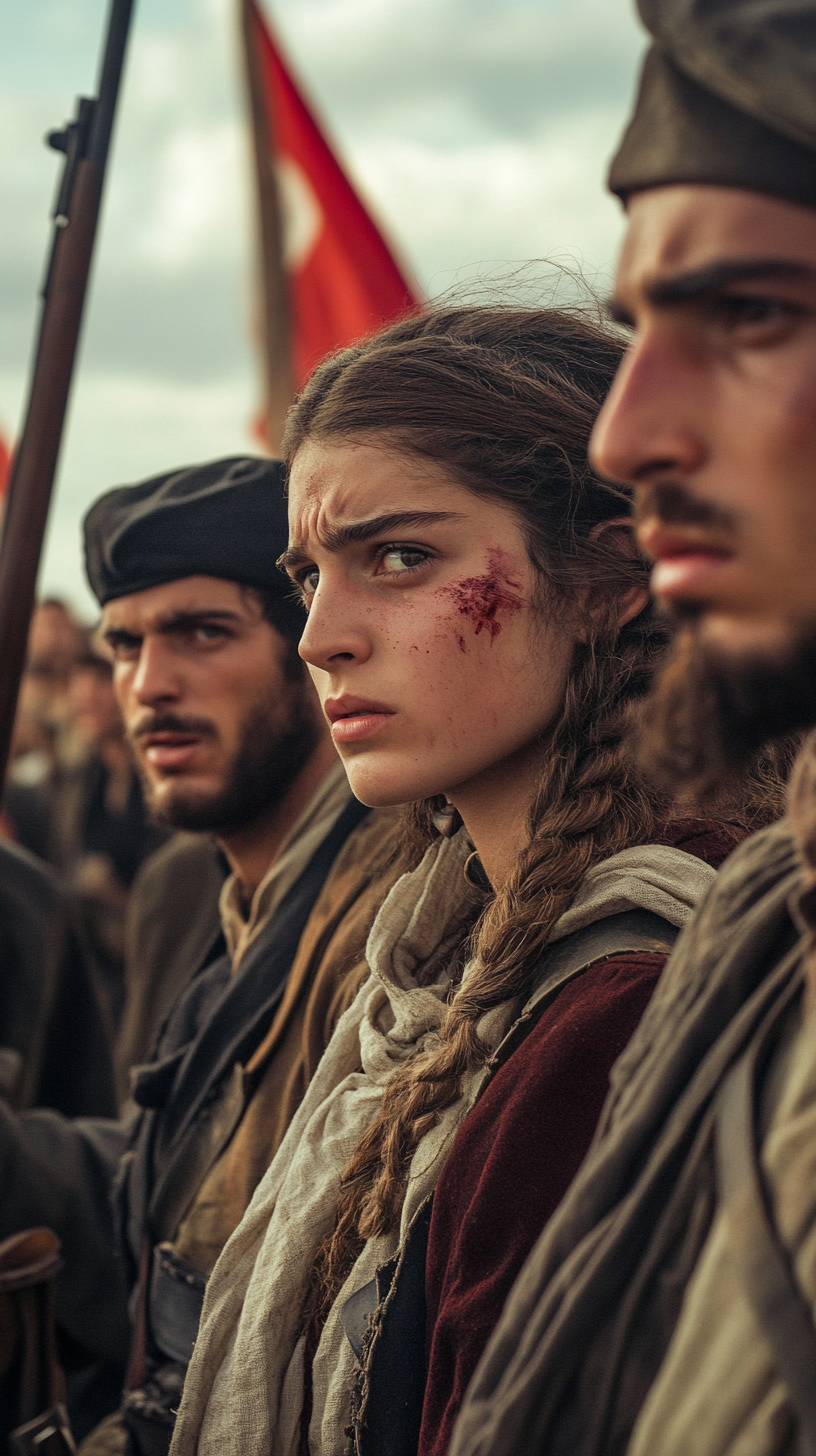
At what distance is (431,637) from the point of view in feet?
6.88

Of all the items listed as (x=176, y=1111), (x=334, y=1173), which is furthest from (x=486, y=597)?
(x=176, y=1111)

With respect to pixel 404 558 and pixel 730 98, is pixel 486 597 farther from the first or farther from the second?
pixel 730 98

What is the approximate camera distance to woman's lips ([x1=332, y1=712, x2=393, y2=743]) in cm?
211

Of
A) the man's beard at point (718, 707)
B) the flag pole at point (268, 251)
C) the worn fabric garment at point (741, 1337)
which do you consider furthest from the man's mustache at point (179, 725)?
the flag pole at point (268, 251)

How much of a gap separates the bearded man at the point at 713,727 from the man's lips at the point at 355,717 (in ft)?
2.75

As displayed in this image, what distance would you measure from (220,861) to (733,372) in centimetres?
297

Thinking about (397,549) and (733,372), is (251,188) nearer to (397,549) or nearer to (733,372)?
(397,549)

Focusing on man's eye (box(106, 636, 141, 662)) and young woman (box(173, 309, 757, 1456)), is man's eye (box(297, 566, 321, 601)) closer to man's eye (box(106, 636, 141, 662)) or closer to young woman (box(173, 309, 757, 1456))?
young woman (box(173, 309, 757, 1456))

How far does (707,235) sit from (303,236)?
6368 mm

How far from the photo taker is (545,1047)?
173cm

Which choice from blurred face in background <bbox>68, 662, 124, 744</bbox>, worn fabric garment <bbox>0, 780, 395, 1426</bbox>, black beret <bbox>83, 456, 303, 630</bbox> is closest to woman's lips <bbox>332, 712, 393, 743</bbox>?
worn fabric garment <bbox>0, 780, 395, 1426</bbox>

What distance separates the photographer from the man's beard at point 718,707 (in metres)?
1.16

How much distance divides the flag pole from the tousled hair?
4.34 metres

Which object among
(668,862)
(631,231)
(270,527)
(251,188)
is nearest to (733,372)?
(631,231)
